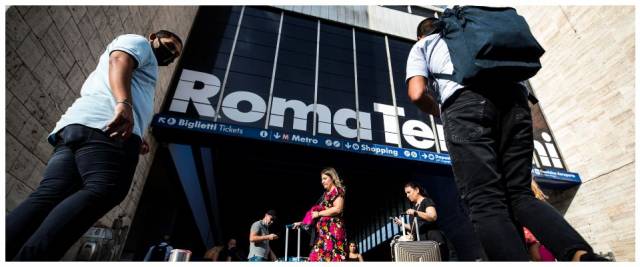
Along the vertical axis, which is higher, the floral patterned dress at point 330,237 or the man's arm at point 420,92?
the man's arm at point 420,92

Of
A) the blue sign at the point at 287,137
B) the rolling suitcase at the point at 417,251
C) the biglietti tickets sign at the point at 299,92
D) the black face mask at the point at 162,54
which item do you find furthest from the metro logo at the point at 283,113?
the black face mask at the point at 162,54

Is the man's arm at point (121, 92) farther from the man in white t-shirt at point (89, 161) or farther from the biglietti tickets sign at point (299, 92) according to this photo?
the biglietti tickets sign at point (299, 92)

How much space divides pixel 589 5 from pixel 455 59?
10.1 meters

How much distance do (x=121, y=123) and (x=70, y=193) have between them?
373 mm

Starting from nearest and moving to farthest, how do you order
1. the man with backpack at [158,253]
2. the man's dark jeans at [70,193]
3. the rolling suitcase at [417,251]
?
the man's dark jeans at [70,193] < the rolling suitcase at [417,251] < the man with backpack at [158,253]

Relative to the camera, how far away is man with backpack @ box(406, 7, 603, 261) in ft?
3.86

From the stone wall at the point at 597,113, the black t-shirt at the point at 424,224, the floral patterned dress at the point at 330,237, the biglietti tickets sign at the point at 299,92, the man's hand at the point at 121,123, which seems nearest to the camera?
the man's hand at the point at 121,123

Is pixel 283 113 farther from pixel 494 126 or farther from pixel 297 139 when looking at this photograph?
pixel 494 126

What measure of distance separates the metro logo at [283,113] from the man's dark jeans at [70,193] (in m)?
5.25

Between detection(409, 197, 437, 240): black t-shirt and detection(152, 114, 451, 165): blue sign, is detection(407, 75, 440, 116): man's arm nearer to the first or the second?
detection(409, 197, 437, 240): black t-shirt

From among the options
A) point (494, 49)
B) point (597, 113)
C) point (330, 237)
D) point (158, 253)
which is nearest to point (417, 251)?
point (330, 237)

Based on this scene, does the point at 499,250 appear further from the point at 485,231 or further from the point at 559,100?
the point at 559,100

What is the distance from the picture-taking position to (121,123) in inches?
52.2

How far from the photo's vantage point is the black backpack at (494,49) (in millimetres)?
1337
